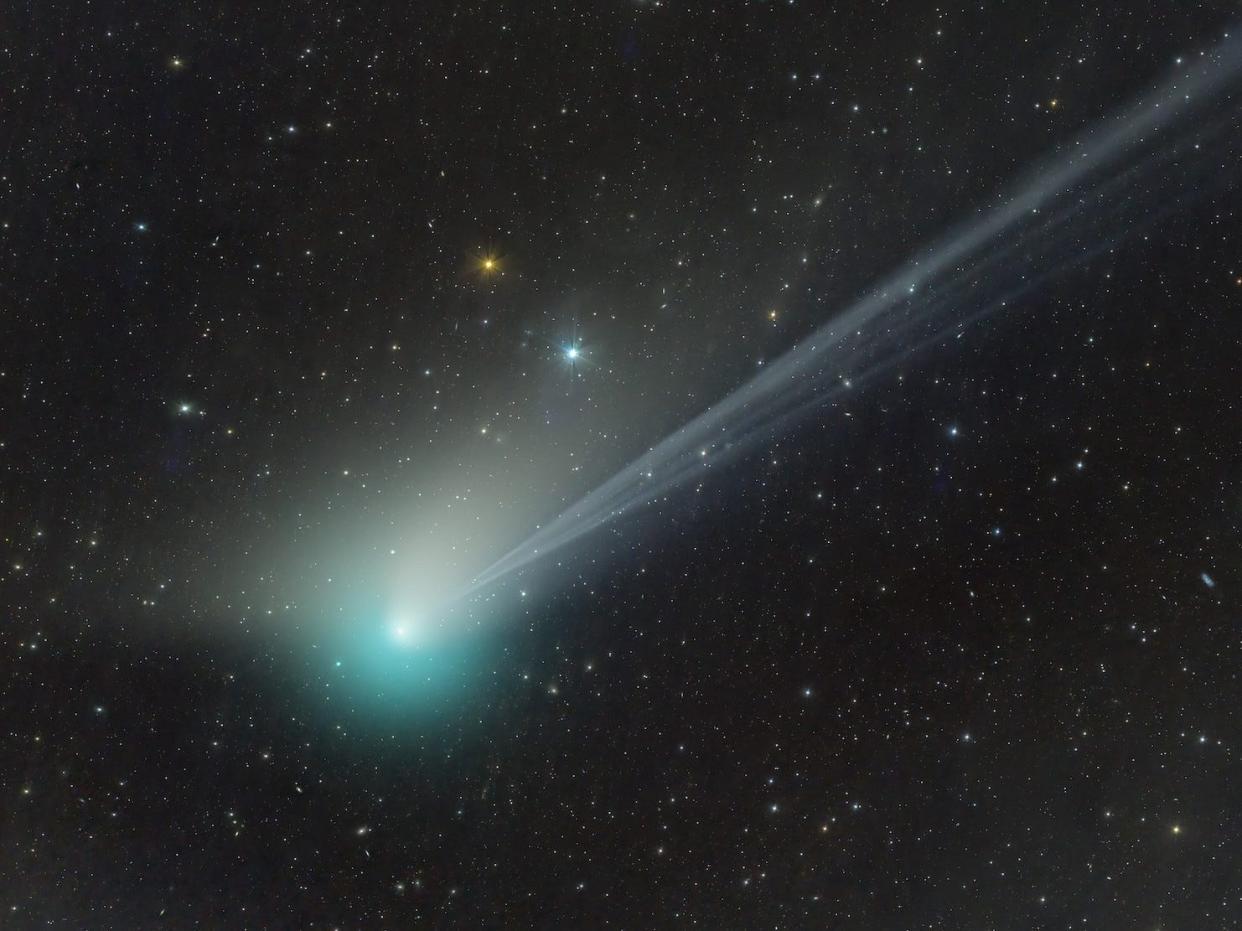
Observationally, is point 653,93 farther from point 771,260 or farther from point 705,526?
point 705,526

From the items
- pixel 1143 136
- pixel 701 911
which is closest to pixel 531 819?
pixel 701 911

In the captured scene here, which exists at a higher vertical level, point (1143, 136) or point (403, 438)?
point (403, 438)

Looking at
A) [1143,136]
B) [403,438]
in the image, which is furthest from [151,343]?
[1143,136]

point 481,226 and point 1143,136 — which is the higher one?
point 481,226

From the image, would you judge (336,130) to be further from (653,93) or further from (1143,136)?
(1143,136)

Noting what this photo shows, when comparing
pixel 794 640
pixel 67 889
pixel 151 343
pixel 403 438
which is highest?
pixel 151 343

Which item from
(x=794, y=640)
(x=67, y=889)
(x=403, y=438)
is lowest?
(x=794, y=640)
